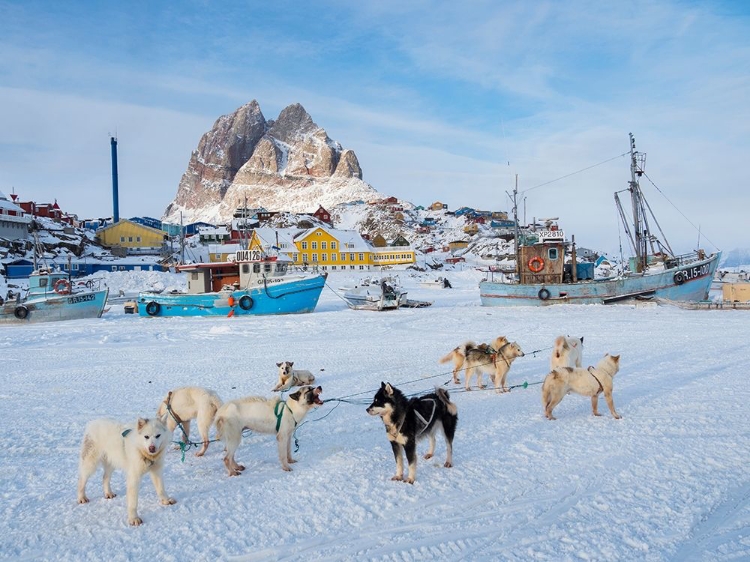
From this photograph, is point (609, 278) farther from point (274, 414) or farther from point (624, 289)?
point (274, 414)

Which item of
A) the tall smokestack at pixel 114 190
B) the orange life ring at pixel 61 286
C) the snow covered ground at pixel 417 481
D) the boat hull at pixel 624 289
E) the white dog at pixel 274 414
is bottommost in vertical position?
the snow covered ground at pixel 417 481

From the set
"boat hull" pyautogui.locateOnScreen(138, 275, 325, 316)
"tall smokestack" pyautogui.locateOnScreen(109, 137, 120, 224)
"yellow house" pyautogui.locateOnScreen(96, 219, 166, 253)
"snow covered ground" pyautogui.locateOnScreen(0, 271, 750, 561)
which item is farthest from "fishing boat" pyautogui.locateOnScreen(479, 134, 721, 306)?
"tall smokestack" pyautogui.locateOnScreen(109, 137, 120, 224)

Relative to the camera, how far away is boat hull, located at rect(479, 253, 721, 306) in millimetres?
25547

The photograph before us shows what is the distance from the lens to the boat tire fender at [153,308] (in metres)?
25.0

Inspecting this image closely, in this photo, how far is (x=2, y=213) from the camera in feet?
190

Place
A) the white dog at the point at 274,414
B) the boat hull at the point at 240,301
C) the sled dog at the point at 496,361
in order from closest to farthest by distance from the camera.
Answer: the white dog at the point at 274,414
the sled dog at the point at 496,361
the boat hull at the point at 240,301

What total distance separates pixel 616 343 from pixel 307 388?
1109 centimetres

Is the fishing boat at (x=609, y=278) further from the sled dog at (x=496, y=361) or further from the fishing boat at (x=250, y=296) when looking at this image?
the sled dog at (x=496, y=361)

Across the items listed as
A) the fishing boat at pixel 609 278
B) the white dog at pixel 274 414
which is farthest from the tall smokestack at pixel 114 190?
the white dog at pixel 274 414

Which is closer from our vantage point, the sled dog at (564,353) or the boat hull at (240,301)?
the sled dog at (564,353)

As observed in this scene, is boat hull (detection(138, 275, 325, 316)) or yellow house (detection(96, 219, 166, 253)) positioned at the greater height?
yellow house (detection(96, 219, 166, 253))

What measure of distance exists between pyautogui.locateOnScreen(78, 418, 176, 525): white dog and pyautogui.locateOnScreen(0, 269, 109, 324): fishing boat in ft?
72.2

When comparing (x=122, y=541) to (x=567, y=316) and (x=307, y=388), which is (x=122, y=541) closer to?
(x=307, y=388)

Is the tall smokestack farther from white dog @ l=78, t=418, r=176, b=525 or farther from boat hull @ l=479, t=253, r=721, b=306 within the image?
white dog @ l=78, t=418, r=176, b=525
